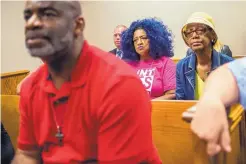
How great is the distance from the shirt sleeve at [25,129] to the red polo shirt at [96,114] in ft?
0.11

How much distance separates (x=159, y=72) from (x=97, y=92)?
1.43m

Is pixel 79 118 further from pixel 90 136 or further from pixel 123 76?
pixel 123 76

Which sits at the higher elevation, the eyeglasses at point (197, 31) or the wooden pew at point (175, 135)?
the eyeglasses at point (197, 31)

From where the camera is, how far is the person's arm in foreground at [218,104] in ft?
1.98

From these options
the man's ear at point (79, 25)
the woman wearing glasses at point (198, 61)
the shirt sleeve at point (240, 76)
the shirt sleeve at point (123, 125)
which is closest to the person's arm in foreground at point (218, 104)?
the shirt sleeve at point (240, 76)

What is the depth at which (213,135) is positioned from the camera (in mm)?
601

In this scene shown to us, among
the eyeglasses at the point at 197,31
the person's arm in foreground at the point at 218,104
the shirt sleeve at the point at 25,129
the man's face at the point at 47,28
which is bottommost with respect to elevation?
the shirt sleeve at the point at 25,129

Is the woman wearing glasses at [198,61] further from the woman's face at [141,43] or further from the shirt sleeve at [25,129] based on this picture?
the shirt sleeve at [25,129]

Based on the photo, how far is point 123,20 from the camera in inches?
171

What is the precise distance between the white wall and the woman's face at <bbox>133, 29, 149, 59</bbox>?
1.31 meters

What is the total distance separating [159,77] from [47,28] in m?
1.45

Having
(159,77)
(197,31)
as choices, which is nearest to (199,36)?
(197,31)

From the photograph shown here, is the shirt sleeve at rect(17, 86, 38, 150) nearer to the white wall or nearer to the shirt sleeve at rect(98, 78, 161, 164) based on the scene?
the shirt sleeve at rect(98, 78, 161, 164)

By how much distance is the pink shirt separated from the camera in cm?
225
